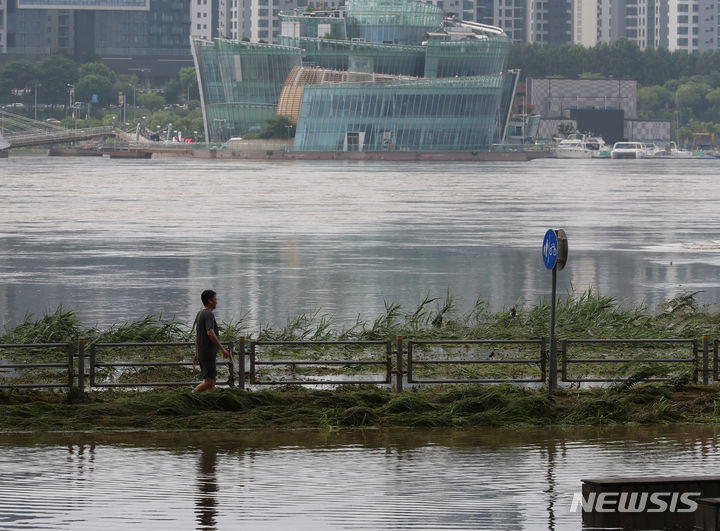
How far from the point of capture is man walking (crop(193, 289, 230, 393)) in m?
19.0

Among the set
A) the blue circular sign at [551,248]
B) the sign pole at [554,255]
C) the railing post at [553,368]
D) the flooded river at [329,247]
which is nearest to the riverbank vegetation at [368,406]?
the railing post at [553,368]

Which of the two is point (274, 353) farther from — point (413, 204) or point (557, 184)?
point (557, 184)

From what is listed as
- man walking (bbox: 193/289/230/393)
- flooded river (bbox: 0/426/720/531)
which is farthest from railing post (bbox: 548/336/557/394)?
man walking (bbox: 193/289/230/393)

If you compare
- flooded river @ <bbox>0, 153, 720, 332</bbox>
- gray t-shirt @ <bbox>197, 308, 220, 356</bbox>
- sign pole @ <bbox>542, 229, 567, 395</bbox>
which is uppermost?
sign pole @ <bbox>542, 229, 567, 395</bbox>

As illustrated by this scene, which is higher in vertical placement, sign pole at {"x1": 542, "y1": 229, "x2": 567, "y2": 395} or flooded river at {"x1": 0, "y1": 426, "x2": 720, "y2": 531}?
sign pole at {"x1": 542, "y1": 229, "x2": 567, "y2": 395}

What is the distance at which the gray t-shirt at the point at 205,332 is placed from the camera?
1898 centimetres

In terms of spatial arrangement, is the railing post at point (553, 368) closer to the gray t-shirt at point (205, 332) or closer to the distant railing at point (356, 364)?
the distant railing at point (356, 364)

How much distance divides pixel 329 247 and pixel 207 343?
43.4 meters

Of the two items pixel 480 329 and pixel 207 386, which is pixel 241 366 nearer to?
pixel 207 386

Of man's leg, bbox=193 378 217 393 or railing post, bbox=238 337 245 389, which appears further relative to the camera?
railing post, bbox=238 337 245 389

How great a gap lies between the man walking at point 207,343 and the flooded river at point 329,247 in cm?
1526

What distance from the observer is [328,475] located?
48.5 feet

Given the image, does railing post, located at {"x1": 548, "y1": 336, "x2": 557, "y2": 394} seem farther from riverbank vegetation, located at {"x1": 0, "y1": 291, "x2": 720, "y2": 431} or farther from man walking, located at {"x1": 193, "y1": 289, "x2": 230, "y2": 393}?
man walking, located at {"x1": 193, "y1": 289, "x2": 230, "y2": 393}

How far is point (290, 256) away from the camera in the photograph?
58.1 m
